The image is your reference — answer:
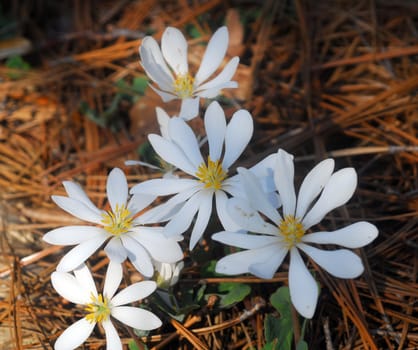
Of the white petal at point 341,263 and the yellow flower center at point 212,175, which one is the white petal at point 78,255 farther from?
the white petal at point 341,263

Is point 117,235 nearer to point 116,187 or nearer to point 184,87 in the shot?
point 116,187

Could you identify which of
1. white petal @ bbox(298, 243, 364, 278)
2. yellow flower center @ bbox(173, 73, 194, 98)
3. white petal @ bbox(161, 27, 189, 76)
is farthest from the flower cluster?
white petal @ bbox(161, 27, 189, 76)

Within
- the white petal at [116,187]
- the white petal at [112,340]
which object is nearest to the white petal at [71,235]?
the white petal at [116,187]

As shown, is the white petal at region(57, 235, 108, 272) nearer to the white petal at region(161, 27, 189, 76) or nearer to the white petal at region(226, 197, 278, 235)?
the white petal at region(226, 197, 278, 235)

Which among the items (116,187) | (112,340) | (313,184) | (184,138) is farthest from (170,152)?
(112,340)

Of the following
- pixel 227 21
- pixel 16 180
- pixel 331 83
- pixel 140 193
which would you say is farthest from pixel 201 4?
pixel 140 193
